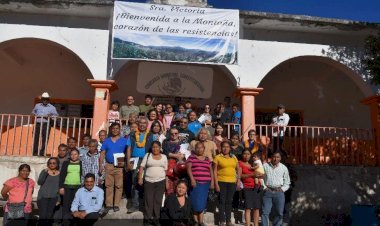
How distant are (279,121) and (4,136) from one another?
7466 mm

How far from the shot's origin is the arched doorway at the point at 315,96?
Result: 12750 mm

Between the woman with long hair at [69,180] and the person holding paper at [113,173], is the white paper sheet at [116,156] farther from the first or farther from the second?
the woman with long hair at [69,180]

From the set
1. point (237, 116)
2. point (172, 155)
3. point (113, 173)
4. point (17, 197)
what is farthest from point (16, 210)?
point (237, 116)

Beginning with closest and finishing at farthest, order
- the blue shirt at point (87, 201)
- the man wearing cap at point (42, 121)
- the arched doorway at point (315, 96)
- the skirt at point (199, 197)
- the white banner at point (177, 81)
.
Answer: the blue shirt at point (87, 201)
the skirt at point (199, 197)
the man wearing cap at point (42, 121)
the white banner at point (177, 81)
the arched doorway at point (315, 96)

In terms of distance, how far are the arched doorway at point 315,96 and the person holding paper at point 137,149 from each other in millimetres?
6104

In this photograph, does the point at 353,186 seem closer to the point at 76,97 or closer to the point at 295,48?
the point at 295,48

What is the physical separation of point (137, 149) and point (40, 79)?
638 centimetres

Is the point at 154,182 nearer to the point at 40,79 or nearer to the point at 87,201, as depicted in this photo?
the point at 87,201

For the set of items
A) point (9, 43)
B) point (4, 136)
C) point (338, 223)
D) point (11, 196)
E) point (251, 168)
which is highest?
point (9, 43)

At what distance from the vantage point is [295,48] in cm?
1045

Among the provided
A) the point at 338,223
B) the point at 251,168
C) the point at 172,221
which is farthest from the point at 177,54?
the point at 338,223

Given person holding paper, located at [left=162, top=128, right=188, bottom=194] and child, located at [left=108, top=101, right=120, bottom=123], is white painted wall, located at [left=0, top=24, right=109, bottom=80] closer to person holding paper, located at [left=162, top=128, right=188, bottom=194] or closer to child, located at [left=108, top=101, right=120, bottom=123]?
child, located at [left=108, top=101, right=120, bottom=123]

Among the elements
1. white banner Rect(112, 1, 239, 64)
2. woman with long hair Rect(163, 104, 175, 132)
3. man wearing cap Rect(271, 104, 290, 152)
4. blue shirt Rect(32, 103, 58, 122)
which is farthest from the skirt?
blue shirt Rect(32, 103, 58, 122)

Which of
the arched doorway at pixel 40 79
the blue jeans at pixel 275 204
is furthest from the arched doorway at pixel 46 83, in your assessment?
the blue jeans at pixel 275 204
